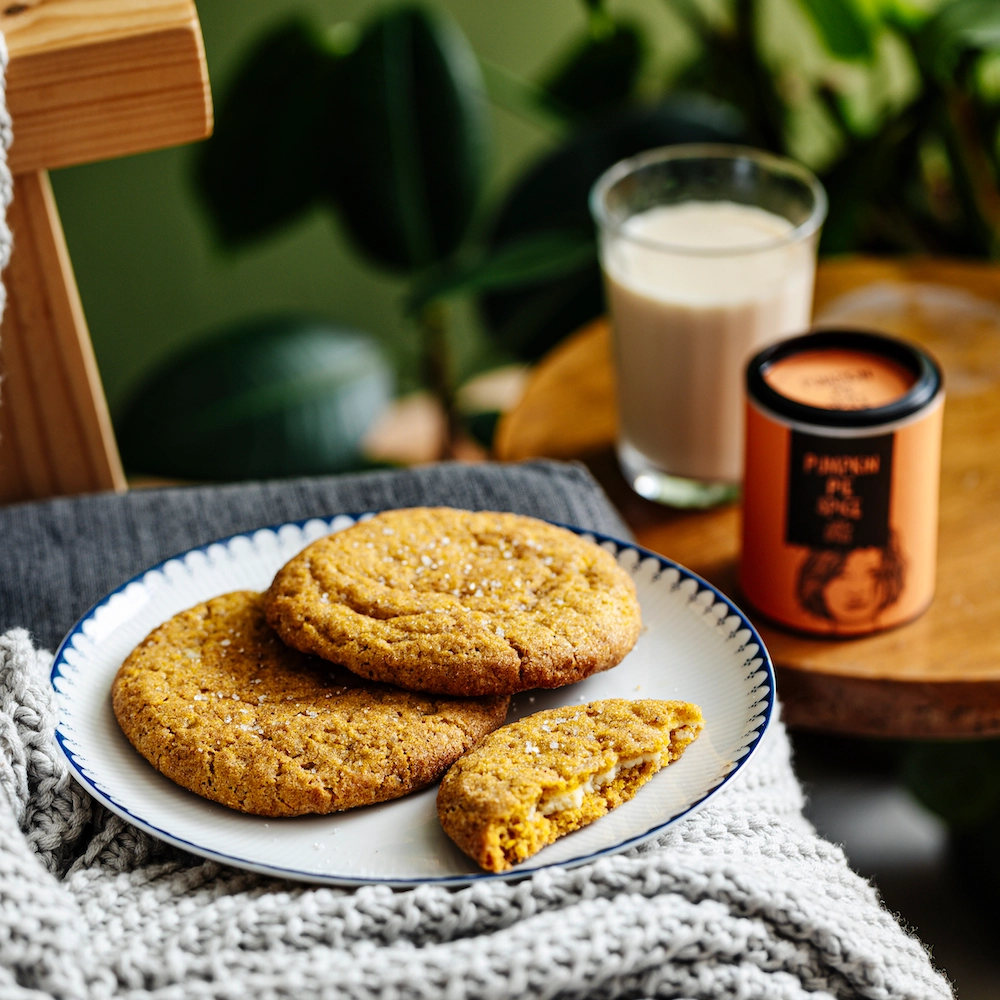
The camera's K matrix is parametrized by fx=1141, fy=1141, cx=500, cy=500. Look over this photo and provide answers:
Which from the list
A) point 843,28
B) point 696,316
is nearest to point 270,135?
point 843,28

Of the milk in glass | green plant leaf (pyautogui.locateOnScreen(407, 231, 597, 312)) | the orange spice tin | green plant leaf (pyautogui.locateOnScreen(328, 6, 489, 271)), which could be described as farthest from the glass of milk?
green plant leaf (pyautogui.locateOnScreen(328, 6, 489, 271))

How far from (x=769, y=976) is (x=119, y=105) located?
20.8 inches

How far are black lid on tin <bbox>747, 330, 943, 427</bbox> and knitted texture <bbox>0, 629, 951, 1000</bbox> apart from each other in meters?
0.26

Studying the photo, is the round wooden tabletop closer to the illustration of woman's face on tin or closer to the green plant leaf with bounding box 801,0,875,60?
the illustration of woman's face on tin

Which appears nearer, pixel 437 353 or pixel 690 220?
pixel 690 220

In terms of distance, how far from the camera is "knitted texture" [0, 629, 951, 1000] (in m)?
0.39

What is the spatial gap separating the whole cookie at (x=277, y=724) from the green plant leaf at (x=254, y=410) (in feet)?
2.64

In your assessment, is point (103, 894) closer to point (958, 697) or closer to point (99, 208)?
point (958, 697)

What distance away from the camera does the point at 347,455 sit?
1.37 m

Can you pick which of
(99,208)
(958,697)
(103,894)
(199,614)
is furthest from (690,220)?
(99,208)

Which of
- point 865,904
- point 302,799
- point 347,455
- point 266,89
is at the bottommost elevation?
point 347,455

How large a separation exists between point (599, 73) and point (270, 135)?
18.0 inches

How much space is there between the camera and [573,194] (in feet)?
4.49

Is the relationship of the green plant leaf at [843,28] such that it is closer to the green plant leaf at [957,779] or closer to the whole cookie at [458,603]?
the green plant leaf at [957,779]
